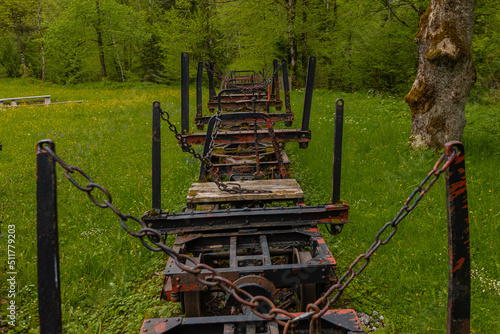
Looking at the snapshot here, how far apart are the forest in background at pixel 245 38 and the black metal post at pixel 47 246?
11684 millimetres

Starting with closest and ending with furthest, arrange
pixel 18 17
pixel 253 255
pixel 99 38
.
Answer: pixel 253 255, pixel 99 38, pixel 18 17

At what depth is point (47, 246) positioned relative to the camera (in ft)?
5.44

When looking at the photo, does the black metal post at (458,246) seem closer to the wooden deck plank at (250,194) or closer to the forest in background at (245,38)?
the wooden deck plank at (250,194)

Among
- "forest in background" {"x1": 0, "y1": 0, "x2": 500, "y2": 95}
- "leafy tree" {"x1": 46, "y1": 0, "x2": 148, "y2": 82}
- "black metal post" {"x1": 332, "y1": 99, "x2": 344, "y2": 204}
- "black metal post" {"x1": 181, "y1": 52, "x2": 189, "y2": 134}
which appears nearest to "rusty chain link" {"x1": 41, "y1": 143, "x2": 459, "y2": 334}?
"black metal post" {"x1": 332, "y1": 99, "x2": 344, "y2": 204}

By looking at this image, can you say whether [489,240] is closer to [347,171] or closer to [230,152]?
[347,171]

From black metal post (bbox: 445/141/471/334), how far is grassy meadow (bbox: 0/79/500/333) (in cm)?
112

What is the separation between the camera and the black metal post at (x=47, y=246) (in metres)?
1.64

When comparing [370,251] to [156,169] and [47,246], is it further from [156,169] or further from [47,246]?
[156,169]

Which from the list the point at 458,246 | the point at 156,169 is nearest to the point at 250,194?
the point at 156,169

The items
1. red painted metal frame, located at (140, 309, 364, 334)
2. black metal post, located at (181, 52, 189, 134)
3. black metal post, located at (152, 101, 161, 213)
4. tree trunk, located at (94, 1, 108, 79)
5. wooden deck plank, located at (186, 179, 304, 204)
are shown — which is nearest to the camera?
red painted metal frame, located at (140, 309, 364, 334)

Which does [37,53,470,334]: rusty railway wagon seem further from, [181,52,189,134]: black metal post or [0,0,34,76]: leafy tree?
[0,0,34,76]: leafy tree

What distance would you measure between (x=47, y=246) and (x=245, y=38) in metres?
21.2

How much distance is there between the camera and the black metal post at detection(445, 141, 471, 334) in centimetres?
177

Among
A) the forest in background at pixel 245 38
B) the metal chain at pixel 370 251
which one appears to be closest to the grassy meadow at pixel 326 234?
the metal chain at pixel 370 251
